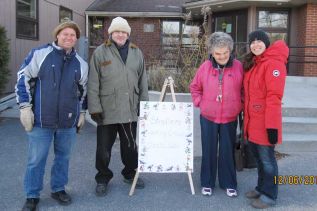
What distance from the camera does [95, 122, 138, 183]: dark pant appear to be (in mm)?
4418

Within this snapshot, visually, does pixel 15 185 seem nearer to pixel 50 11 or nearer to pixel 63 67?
pixel 63 67

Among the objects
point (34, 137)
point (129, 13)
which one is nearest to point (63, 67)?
point (34, 137)

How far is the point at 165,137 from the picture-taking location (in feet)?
14.7

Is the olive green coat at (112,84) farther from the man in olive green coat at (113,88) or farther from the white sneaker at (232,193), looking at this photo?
the white sneaker at (232,193)

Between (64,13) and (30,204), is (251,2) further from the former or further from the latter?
(30,204)

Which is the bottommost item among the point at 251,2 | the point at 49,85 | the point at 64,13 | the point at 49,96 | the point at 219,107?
the point at 219,107

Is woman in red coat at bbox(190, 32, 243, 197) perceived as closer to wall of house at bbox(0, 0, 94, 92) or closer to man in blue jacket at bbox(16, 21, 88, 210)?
man in blue jacket at bbox(16, 21, 88, 210)

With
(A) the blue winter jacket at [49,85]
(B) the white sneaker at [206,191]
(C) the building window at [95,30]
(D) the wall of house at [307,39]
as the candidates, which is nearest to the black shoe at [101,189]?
(A) the blue winter jacket at [49,85]

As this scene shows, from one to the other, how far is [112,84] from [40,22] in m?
9.68

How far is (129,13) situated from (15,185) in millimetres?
13720

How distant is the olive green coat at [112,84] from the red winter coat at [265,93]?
1.23 metres

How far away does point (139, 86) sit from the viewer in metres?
4.53

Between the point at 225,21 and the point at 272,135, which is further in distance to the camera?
the point at 225,21

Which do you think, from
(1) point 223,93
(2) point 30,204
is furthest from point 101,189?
(1) point 223,93
